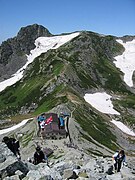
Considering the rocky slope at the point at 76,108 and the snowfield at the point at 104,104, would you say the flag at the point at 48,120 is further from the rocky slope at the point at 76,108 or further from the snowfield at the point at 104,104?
the snowfield at the point at 104,104

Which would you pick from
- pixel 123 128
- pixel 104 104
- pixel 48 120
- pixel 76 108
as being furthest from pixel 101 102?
pixel 48 120

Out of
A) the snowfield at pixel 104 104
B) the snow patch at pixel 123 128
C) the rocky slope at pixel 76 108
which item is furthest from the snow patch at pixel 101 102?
the snow patch at pixel 123 128

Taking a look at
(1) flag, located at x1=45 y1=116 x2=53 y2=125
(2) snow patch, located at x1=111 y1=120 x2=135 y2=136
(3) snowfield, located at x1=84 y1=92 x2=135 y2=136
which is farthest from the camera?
(3) snowfield, located at x1=84 y1=92 x2=135 y2=136

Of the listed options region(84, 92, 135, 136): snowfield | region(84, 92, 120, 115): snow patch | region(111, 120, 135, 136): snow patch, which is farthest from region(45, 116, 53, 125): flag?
region(84, 92, 120, 115): snow patch

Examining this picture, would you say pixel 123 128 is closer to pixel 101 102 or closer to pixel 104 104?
pixel 104 104

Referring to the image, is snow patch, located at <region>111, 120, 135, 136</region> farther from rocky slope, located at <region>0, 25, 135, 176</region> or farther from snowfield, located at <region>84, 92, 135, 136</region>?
rocky slope, located at <region>0, 25, 135, 176</region>

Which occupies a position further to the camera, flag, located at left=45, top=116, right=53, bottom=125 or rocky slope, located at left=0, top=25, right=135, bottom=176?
rocky slope, located at left=0, top=25, right=135, bottom=176

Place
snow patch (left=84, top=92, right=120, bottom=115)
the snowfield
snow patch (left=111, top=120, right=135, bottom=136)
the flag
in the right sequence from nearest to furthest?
the flag, snow patch (left=111, top=120, right=135, bottom=136), the snowfield, snow patch (left=84, top=92, right=120, bottom=115)

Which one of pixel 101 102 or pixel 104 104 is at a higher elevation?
pixel 101 102

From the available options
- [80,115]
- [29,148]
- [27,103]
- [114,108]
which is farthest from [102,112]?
[29,148]

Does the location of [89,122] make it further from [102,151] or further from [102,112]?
[102,112]

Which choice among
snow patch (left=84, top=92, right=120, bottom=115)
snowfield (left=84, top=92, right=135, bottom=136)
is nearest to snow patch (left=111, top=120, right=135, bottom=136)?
snowfield (left=84, top=92, right=135, bottom=136)

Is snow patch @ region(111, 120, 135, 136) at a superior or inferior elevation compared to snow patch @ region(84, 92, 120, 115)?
inferior

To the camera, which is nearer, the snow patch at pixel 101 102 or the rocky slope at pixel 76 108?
the rocky slope at pixel 76 108
